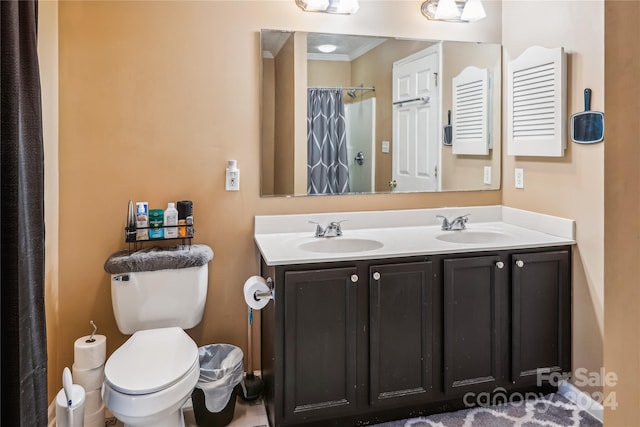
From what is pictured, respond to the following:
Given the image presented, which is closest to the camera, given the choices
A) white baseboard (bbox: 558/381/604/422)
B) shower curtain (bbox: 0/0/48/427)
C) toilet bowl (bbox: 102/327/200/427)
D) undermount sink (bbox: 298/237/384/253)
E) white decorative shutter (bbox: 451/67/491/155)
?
shower curtain (bbox: 0/0/48/427)

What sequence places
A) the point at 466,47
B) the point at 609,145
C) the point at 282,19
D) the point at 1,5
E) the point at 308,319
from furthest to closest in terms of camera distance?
the point at 466,47, the point at 282,19, the point at 308,319, the point at 1,5, the point at 609,145

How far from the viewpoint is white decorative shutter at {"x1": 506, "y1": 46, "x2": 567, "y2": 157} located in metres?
2.42

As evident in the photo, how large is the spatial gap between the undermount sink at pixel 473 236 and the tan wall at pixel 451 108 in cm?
33

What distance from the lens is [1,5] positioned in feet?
3.71

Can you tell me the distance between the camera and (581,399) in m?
2.40

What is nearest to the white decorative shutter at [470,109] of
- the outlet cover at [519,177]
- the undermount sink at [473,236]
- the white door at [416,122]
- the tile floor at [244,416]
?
the white door at [416,122]

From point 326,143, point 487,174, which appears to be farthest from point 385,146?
point 487,174

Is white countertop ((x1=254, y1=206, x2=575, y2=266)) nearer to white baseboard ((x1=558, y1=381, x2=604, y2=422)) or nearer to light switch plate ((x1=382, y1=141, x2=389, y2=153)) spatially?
light switch plate ((x1=382, y1=141, x2=389, y2=153))

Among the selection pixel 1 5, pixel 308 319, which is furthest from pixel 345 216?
pixel 1 5

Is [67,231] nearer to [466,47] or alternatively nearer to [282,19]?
[282,19]

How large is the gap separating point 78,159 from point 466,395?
2299 mm

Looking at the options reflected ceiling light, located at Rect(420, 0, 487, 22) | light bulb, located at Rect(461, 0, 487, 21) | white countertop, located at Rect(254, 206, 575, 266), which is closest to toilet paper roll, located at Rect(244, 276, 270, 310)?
white countertop, located at Rect(254, 206, 575, 266)

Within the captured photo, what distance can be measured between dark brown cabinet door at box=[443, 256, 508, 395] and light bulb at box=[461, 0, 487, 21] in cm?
149

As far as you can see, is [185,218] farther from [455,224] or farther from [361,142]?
[455,224]
